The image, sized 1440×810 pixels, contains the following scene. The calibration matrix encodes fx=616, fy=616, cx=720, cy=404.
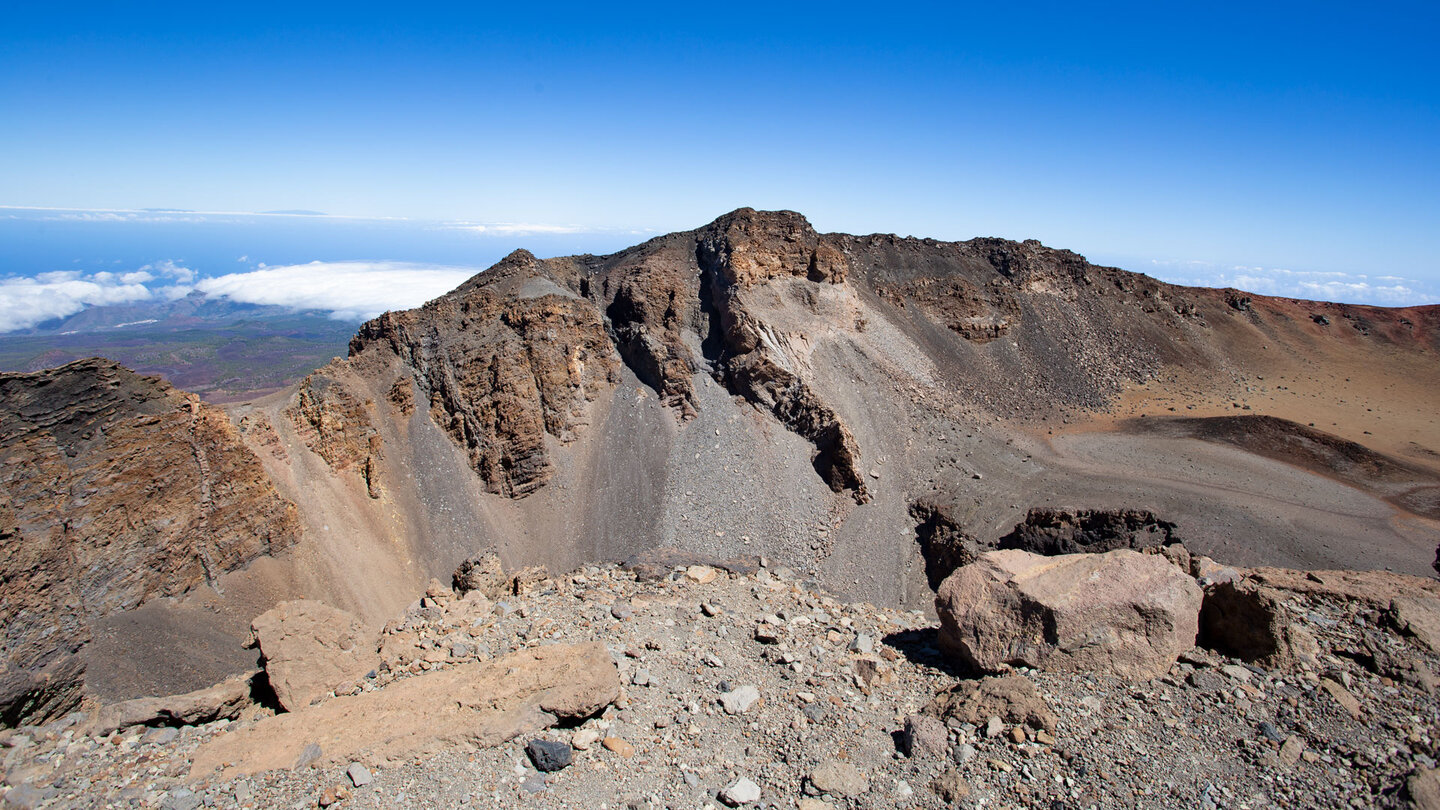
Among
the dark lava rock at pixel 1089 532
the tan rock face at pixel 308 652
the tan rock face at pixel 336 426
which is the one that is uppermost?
the tan rock face at pixel 336 426

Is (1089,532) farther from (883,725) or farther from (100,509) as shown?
(100,509)

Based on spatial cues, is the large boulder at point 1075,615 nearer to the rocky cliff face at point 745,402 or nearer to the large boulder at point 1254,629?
the large boulder at point 1254,629

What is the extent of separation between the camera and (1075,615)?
1086 cm

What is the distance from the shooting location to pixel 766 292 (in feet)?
114

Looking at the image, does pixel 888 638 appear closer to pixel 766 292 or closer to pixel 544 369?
pixel 544 369

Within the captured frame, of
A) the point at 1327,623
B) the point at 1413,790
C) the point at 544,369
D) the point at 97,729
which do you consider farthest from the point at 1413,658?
the point at 544,369

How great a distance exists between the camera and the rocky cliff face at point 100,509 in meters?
14.0

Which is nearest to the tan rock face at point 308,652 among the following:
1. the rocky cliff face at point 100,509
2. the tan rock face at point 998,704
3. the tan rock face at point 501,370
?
the rocky cliff face at point 100,509

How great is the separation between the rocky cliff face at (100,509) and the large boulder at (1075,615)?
19.2 meters

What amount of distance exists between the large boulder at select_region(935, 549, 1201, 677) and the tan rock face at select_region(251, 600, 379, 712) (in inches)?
498

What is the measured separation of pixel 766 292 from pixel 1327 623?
27265 mm

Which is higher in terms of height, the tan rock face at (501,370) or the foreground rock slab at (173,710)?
the tan rock face at (501,370)

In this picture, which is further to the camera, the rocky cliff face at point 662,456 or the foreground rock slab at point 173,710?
the rocky cliff face at point 662,456

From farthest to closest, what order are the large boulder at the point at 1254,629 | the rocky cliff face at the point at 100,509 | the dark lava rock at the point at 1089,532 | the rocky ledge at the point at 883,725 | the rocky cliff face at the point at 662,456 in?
the dark lava rock at the point at 1089,532
the rocky cliff face at the point at 662,456
the rocky cliff face at the point at 100,509
the large boulder at the point at 1254,629
the rocky ledge at the point at 883,725
